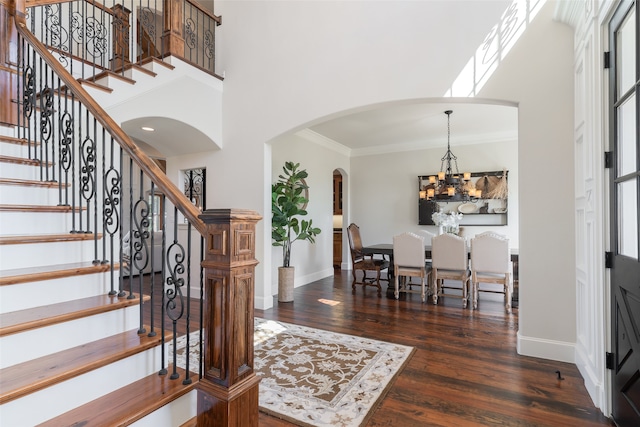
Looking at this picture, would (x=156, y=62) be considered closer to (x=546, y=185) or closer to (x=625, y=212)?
(x=546, y=185)

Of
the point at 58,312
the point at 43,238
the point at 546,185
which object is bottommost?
the point at 58,312

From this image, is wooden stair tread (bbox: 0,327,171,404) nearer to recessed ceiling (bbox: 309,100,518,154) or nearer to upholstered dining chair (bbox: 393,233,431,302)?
upholstered dining chair (bbox: 393,233,431,302)

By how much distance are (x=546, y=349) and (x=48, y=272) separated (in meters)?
3.83

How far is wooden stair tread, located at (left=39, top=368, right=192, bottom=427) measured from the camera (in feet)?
4.44

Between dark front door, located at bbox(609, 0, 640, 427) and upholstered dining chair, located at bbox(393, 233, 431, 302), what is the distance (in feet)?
8.99

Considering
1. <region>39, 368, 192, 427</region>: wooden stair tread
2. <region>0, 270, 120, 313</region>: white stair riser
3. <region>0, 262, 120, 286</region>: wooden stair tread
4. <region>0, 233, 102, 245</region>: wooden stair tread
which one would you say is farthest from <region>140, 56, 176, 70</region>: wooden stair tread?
<region>39, 368, 192, 427</region>: wooden stair tread

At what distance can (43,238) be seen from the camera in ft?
6.72

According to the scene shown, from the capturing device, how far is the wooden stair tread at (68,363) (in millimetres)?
1304

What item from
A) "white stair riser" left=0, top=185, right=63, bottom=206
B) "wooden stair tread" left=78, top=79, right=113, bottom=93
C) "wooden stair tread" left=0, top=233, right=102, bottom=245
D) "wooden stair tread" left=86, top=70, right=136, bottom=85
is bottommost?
"wooden stair tread" left=0, top=233, right=102, bottom=245

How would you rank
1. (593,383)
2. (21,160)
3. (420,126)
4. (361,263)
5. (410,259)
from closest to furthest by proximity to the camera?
(593,383)
(21,160)
(410,259)
(361,263)
(420,126)

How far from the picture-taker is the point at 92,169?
7.46ft

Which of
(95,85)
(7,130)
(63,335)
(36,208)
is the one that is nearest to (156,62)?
(95,85)

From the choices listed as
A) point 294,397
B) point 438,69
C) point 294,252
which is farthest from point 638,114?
point 294,252

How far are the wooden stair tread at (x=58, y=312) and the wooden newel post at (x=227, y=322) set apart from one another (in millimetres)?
727
